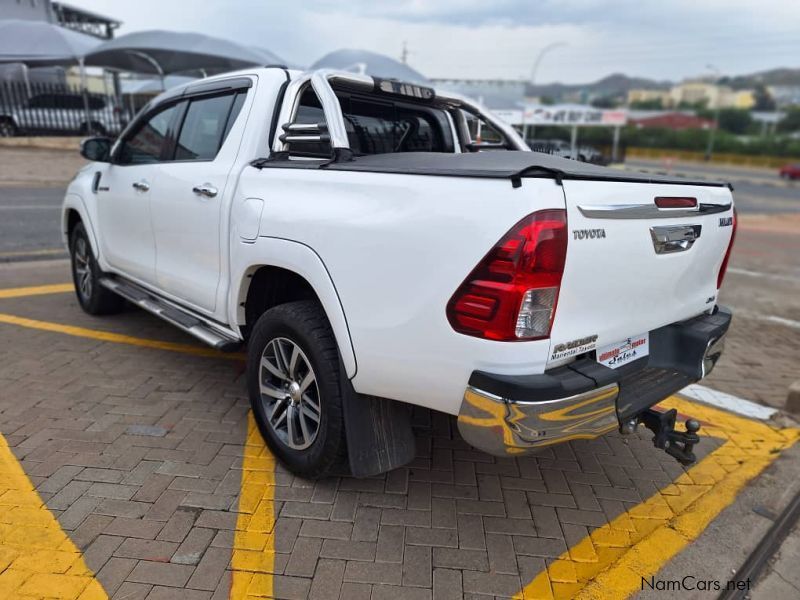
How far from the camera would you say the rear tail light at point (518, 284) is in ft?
6.48

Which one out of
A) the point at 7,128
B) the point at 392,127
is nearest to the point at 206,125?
the point at 392,127

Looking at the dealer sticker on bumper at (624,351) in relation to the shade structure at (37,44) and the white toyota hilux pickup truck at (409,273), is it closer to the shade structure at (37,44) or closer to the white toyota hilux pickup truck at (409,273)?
the white toyota hilux pickup truck at (409,273)

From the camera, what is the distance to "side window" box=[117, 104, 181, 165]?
4.04 meters

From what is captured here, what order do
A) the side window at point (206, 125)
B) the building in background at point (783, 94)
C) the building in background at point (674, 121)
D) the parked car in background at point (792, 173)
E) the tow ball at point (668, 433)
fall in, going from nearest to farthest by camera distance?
the tow ball at point (668, 433), the side window at point (206, 125), the parked car in background at point (792, 173), the building in background at point (674, 121), the building in background at point (783, 94)

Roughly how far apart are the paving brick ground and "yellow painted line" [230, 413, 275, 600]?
0.01m

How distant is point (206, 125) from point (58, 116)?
2255cm

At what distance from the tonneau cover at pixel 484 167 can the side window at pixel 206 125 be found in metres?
0.57

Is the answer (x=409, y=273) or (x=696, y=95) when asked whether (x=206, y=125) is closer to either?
(x=409, y=273)

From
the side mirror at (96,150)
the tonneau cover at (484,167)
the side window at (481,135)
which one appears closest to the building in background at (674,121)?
the side window at (481,135)

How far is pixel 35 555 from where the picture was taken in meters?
2.34

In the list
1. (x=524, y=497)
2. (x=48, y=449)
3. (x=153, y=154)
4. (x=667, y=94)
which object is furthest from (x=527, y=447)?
(x=667, y=94)

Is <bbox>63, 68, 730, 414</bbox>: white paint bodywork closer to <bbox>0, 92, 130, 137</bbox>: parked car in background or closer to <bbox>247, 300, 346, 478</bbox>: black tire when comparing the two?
<bbox>247, 300, 346, 478</bbox>: black tire

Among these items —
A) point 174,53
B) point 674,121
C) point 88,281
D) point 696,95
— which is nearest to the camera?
point 88,281

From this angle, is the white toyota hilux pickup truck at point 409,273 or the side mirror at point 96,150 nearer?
the white toyota hilux pickup truck at point 409,273
